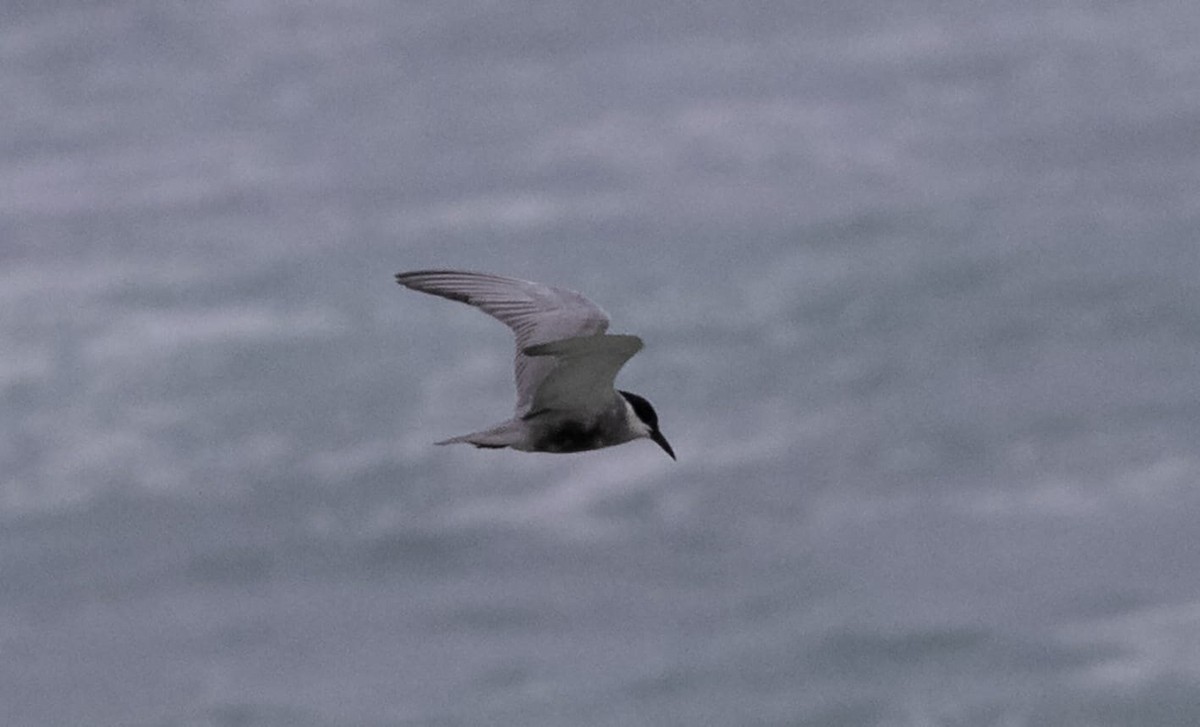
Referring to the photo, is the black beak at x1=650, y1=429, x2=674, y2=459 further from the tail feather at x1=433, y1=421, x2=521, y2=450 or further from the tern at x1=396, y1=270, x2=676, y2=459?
the tail feather at x1=433, y1=421, x2=521, y2=450

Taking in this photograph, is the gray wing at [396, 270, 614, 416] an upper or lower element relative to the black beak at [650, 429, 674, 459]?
upper

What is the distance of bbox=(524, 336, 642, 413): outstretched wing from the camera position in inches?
830

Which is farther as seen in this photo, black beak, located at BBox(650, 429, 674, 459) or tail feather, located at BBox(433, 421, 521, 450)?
black beak, located at BBox(650, 429, 674, 459)

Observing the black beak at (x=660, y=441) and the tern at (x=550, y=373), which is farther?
the black beak at (x=660, y=441)

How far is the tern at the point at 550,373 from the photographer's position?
2222 cm

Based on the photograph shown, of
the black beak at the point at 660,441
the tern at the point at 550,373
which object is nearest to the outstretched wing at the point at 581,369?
Answer: the tern at the point at 550,373

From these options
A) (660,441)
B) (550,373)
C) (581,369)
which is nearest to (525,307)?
(550,373)

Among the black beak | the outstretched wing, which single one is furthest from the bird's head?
the outstretched wing

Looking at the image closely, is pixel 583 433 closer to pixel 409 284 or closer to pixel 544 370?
pixel 544 370

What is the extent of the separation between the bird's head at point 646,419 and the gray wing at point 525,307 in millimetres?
1005

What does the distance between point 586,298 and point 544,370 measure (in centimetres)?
90

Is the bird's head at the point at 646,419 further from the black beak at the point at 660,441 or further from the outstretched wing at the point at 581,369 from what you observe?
the outstretched wing at the point at 581,369

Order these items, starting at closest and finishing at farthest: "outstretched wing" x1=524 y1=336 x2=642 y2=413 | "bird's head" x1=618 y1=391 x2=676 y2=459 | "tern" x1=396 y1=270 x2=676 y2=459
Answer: "outstretched wing" x1=524 y1=336 x2=642 y2=413, "tern" x1=396 y1=270 x2=676 y2=459, "bird's head" x1=618 y1=391 x2=676 y2=459

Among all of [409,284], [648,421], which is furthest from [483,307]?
[648,421]
